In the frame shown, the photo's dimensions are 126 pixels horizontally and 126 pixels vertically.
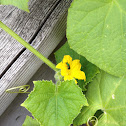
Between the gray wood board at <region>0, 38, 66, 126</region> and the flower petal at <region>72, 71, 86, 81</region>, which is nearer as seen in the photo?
the flower petal at <region>72, 71, 86, 81</region>

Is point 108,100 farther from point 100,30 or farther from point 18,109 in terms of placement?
point 18,109

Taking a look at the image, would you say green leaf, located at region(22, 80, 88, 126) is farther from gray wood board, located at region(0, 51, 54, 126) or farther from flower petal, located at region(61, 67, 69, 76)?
gray wood board, located at region(0, 51, 54, 126)

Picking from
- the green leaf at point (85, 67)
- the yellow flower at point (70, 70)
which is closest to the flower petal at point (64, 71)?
the yellow flower at point (70, 70)

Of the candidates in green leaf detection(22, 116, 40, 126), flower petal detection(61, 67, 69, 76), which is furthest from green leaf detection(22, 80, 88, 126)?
green leaf detection(22, 116, 40, 126)

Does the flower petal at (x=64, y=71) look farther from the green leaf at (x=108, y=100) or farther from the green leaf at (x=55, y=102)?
the green leaf at (x=108, y=100)

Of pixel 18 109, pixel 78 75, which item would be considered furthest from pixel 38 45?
pixel 18 109

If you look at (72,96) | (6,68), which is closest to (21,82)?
(6,68)
